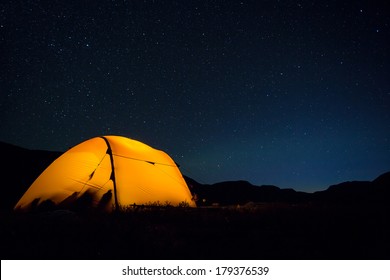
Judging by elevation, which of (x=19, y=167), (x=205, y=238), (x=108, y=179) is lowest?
(x=205, y=238)

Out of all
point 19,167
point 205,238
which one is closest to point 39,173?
point 19,167

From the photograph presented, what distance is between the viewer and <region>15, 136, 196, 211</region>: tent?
815cm

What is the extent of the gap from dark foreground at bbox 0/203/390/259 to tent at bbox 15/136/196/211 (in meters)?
2.33

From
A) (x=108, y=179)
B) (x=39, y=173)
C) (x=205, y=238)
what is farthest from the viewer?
(x=39, y=173)

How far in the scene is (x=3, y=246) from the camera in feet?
13.3

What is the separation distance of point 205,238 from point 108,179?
4.68 meters

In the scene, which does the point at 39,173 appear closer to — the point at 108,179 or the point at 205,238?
the point at 108,179

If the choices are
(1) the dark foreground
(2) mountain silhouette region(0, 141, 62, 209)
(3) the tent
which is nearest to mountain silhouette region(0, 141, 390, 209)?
(2) mountain silhouette region(0, 141, 62, 209)

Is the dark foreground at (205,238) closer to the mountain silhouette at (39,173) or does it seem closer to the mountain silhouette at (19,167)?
the mountain silhouette at (39,173)

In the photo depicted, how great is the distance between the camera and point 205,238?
4.53 meters

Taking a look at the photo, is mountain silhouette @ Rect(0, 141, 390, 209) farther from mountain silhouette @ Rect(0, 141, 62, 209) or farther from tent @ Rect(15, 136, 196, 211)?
tent @ Rect(15, 136, 196, 211)

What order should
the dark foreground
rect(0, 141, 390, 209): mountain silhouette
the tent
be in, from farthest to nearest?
rect(0, 141, 390, 209): mountain silhouette, the tent, the dark foreground

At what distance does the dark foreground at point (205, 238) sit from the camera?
3.79 m

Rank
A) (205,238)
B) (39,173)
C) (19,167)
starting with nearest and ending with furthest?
(205,238) < (39,173) < (19,167)
